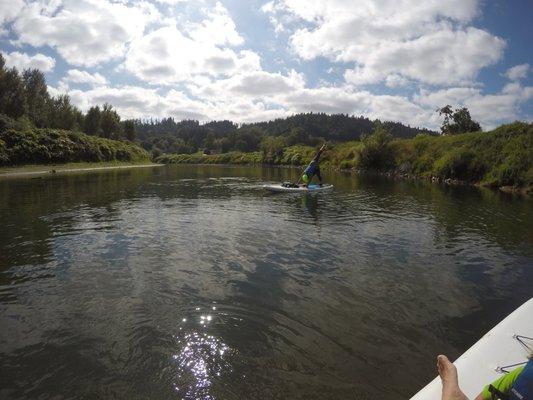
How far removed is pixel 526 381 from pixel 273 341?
5.42 m

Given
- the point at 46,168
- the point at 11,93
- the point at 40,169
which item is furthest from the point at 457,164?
the point at 11,93

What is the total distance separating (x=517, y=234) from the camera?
20719 millimetres

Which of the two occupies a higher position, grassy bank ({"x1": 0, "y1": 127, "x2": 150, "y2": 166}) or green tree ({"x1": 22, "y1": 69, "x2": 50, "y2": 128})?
green tree ({"x1": 22, "y1": 69, "x2": 50, "y2": 128})

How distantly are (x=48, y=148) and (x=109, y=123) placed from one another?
57064 millimetres

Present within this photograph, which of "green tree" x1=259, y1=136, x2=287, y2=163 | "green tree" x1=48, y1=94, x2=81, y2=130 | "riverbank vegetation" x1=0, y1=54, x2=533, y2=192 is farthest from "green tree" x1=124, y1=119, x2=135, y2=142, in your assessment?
"green tree" x1=259, y1=136, x2=287, y2=163

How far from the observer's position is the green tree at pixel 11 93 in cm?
8575

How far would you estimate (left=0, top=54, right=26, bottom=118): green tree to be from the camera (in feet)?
281

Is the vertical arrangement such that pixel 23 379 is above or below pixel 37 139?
below

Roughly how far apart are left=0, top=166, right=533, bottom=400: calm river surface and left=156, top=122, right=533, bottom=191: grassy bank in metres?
28.9

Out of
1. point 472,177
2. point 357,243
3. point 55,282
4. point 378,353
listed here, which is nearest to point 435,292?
point 378,353

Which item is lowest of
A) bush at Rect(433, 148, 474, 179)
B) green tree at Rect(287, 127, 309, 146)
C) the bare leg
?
the bare leg

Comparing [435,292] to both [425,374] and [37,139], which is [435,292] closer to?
[425,374]

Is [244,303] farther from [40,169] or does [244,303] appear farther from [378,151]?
[378,151]

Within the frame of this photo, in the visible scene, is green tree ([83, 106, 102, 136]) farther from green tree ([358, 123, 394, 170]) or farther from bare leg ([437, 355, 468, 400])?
bare leg ([437, 355, 468, 400])
